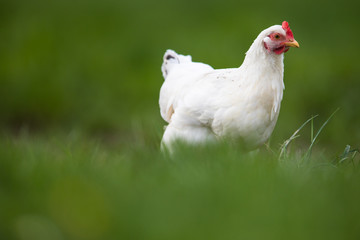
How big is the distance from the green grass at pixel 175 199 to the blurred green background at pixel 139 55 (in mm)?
1838

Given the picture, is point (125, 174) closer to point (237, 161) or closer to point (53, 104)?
point (237, 161)

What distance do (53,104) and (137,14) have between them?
443 centimetres

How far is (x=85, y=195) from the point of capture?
2.19 meters

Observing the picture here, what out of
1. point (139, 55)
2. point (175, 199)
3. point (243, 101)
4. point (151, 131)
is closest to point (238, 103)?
point (243, 101)

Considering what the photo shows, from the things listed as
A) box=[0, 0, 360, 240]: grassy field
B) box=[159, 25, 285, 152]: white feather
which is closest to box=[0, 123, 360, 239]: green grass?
box=[0, 0, 360, 240]: grassy field

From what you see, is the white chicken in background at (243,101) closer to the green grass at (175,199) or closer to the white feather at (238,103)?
the white feather at (238,103)

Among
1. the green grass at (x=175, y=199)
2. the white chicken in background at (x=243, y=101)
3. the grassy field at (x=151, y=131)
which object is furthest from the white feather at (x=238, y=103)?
the green grass at (x=175, y=199)

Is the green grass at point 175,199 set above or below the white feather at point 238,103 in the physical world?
below

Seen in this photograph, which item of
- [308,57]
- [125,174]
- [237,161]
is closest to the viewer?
[125,174]

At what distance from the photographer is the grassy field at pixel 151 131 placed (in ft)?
6.91

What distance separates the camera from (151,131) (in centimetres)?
496

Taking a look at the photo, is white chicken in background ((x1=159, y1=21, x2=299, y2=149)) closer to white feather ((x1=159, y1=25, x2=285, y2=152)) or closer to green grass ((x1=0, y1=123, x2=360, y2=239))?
white feather ((x1=159, y1=25, x2=285, y2=152))

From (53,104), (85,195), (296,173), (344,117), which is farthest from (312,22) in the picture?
(85,195)

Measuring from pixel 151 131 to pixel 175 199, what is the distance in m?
2.76
